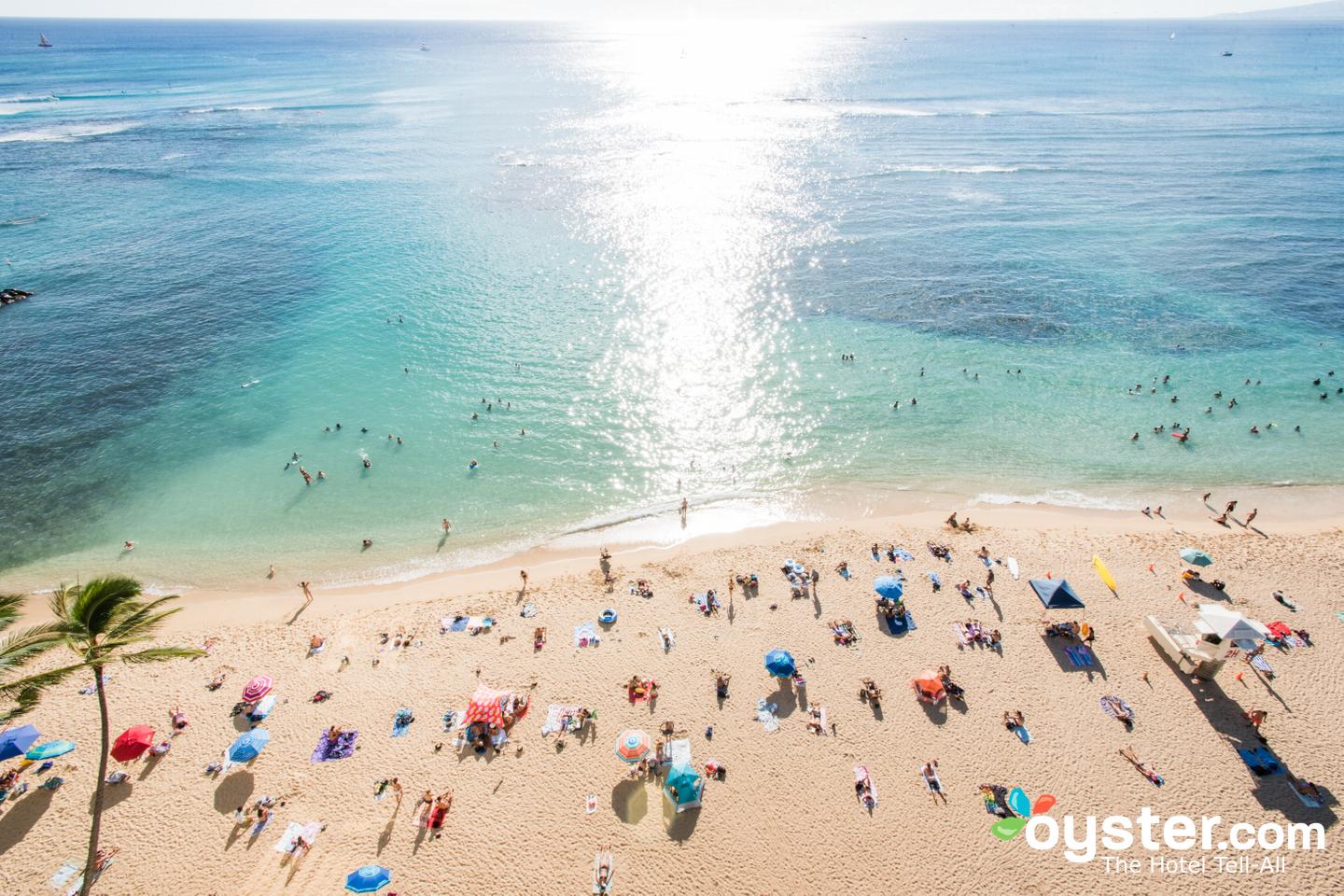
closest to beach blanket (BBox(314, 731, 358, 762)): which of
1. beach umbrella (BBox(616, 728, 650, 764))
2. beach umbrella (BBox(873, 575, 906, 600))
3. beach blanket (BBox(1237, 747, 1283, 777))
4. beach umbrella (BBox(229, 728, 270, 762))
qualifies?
beach umbrella (BBox(229, 728, 270, 762))

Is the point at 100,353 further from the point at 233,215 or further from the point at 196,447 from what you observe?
the point at 233,215

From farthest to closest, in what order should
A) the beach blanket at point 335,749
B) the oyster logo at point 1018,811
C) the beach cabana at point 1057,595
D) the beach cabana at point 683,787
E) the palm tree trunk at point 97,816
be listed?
the beach cabana at point 1057,595, the beach blanket at point 335,749, the beach cabana at point 683,787, the oyster logo at point 1018,811, the palm tree trunk at point 97,816

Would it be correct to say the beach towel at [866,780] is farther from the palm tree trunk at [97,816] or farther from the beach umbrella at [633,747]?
the palm tree trunk at [97,816]

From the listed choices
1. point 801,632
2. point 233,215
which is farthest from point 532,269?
point 801,632

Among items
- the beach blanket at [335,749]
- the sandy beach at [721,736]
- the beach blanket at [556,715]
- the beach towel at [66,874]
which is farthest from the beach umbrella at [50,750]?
the beach blanket at [556,715]

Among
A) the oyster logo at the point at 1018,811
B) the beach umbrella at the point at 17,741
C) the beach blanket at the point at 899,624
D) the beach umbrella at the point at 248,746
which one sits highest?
the beach umbrella at the point at 17,741

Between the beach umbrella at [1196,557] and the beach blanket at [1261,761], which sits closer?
the beach blanket at [1261,761]
